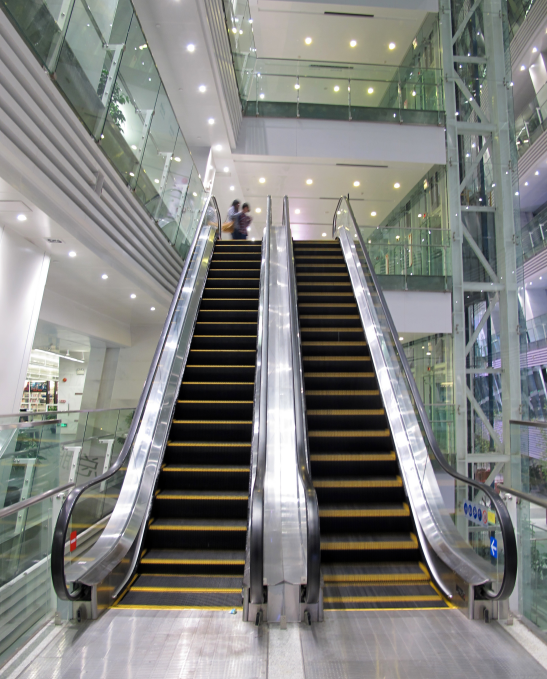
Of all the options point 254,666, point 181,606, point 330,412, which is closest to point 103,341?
point 330,412

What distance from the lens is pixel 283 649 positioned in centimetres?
250

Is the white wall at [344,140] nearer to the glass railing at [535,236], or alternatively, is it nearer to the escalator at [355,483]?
the glass railing at [535,236]

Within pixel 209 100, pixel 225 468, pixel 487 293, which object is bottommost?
pixel 225 468

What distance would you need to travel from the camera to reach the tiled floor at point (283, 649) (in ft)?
7.61

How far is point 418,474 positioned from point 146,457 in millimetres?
2331

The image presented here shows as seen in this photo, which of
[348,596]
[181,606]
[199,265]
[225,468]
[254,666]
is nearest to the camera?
[254,666]

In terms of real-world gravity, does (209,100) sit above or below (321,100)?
below

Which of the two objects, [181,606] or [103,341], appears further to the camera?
[103,341]

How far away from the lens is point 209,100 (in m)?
10.5

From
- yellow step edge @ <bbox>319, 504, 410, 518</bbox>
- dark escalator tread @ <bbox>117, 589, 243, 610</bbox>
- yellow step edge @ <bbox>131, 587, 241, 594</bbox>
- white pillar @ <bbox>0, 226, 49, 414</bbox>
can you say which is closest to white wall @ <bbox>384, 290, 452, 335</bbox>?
yellow step edge @ <bbox>319, 504, 410, 518</bbox>

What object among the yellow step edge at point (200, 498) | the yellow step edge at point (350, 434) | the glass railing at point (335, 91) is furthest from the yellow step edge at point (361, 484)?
the glass railing at point (335, 91)

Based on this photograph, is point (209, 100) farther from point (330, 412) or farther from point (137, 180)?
→ point (330, 412)

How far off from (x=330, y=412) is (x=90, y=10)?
17.1 ft

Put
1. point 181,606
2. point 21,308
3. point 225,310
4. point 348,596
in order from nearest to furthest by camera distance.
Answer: point 181,606 < point 348,596 < point 21,308 < point 225,310
